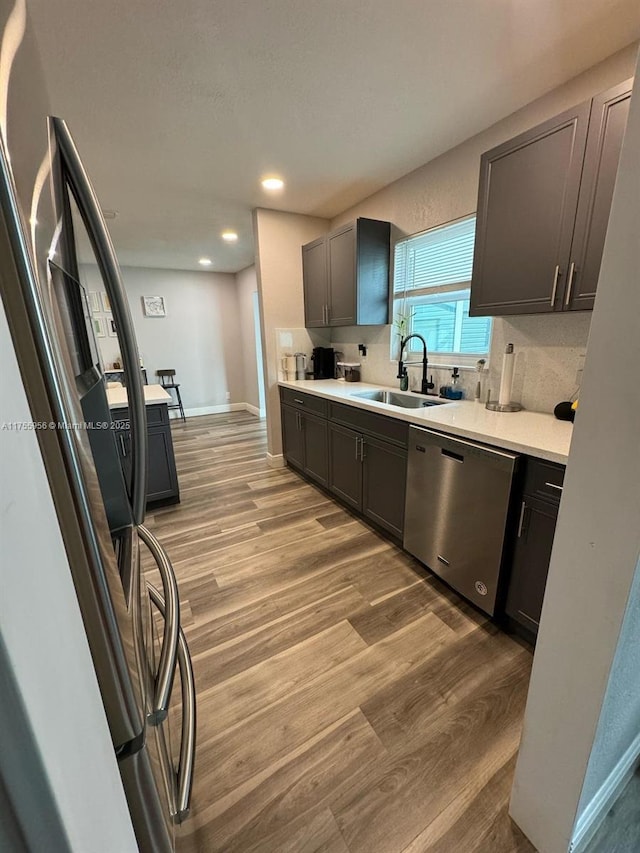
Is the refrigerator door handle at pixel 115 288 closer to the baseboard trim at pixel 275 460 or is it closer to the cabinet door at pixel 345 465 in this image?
the cabinet door at pixel 345 465

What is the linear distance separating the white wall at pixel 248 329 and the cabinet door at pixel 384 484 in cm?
402

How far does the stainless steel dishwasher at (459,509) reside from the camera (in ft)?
5.04

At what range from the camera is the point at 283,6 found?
1.28 m

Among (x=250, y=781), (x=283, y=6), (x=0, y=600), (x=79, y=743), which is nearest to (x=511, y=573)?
(x=250, y=781)

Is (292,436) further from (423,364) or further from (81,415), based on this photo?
(81,415)

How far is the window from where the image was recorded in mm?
2371

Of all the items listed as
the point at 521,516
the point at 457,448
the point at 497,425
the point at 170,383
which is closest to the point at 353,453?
the point at 457,448

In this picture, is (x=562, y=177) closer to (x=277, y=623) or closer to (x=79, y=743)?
(x=79, y=743)

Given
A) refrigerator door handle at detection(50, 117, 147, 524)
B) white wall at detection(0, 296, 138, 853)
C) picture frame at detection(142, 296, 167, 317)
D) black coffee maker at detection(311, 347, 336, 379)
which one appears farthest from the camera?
picture frame at detection(142, 296, 167, 317)

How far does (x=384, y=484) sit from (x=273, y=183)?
2.46m

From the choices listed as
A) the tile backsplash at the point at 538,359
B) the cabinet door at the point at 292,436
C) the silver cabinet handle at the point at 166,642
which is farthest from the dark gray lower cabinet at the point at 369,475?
the silver cabinet handle at the point at 166,642

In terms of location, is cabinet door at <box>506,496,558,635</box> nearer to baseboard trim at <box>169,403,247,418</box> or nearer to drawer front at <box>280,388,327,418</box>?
drawer front at <box>280,388,327,418</box>

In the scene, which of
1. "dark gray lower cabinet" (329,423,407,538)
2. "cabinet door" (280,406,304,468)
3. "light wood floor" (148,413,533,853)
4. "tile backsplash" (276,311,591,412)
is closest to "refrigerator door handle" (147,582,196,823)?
"light wood floor" (148,413,533,853)

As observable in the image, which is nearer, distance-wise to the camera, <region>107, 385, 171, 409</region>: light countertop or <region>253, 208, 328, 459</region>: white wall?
<region>107, 385, 171, 409</region>: light countertop
